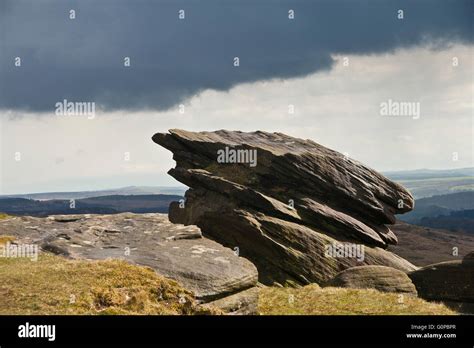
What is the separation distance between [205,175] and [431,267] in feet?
97.4

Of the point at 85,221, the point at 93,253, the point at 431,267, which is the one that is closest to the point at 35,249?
the point at 93,253

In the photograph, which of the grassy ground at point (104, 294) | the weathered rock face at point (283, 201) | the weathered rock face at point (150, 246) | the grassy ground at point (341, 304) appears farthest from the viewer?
the weathered rock face at point (283, 201)

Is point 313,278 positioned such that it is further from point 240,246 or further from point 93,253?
point 93,253

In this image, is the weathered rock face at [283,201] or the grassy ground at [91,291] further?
the weathered rock face at [283,201]

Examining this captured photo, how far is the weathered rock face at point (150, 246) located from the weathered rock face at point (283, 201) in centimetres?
1541

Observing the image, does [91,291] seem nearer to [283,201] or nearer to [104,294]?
[104,294]

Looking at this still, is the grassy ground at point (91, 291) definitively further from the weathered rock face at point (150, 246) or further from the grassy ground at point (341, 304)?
the grassy ground at point (341, 304)

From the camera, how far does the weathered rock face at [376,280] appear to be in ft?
140

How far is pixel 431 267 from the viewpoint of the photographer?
49.8 metres

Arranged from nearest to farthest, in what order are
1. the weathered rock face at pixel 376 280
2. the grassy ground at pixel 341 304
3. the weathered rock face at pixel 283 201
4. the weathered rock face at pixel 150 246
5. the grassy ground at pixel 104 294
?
the grassy ground at pixel 104 294 < the weathered rock face at pixel 150 246 < the grassy ground at pixel 341 304 < the weathered rock face at pixel 376 280 < the weathered rock face at pixel 283 201

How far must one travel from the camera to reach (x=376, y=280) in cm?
4300

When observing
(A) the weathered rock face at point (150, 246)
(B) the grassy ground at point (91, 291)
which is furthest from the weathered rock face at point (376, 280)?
(B) the grassy ground at point (91, 291)

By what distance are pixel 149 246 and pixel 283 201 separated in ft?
98.6

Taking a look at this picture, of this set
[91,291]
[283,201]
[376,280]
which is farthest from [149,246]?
[283,201]
